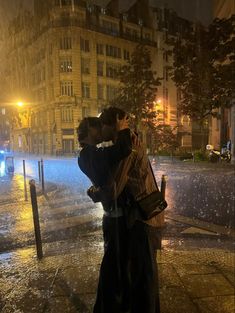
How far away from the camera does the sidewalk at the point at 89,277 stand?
119 inches

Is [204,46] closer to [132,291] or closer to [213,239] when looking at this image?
[213,239]

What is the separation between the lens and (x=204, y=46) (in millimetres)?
22781

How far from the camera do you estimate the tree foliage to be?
22109 mm

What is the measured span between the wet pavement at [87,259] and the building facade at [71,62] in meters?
24.5

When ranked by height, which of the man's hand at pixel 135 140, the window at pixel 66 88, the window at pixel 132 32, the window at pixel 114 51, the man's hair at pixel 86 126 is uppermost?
the window at pixel 132 32

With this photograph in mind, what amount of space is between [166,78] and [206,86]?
34.2ft

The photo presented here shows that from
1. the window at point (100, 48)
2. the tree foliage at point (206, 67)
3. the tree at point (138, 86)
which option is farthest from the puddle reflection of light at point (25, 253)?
the window at point (100, 48)

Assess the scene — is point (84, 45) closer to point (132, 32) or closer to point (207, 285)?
point (132, 32)

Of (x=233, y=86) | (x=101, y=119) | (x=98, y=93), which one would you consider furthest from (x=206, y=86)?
(x=101, y=119)

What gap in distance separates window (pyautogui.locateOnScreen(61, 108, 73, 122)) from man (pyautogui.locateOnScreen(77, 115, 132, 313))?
128 ft

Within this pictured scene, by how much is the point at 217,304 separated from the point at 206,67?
2160 cm

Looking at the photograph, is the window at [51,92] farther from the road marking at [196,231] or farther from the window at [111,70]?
the road marking at [196,231]

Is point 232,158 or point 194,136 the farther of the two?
point 194,136

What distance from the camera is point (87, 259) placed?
13.8 feet
